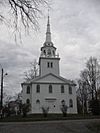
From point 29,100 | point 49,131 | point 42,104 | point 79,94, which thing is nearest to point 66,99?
point 42,104

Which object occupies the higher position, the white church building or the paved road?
the white church building

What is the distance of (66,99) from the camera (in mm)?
42875

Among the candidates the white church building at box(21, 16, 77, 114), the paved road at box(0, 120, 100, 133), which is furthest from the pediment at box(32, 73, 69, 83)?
the paved road at box(0, 120, 100, 133)

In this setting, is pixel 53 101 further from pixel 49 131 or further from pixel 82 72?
pixel 49 131

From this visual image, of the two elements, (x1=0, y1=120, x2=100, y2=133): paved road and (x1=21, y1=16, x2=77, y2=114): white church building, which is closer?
(x1=0, y1=120, x2=100, y2=133): paved road

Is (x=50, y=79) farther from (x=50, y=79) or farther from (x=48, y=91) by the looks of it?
(x=48, y=91)

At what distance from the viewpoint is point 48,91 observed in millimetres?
42531

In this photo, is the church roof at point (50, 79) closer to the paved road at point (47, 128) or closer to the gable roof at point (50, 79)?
the gable roof at point (50, 79)

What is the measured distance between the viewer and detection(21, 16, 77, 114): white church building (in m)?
41.5

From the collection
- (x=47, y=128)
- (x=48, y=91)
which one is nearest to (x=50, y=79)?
(x=48, y=91)

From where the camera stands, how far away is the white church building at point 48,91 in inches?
1635

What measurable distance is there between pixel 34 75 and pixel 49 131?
3401cm

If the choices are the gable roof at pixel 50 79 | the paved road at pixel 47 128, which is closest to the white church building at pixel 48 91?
the gable roof at pixel 50 79

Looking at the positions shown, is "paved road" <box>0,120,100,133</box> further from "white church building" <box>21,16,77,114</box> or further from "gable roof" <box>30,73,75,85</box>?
"gable roof" <box>30,73,75,85</box>
